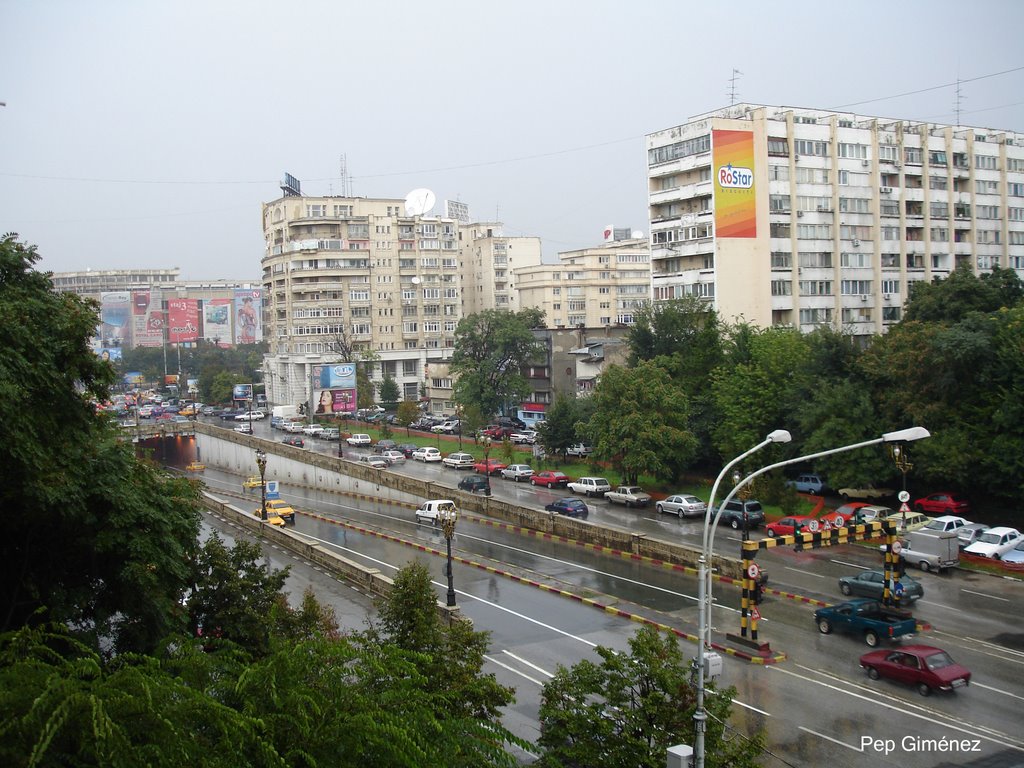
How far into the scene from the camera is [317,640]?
11.0 meters

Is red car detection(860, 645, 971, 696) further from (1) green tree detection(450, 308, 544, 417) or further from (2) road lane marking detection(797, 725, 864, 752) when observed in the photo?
(1) green tree detection(450, 308, 544, 417)

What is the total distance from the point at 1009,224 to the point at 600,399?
4000cm

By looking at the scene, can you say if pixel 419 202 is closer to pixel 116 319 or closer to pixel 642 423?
pixel 642 423

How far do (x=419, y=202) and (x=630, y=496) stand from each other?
188 ft

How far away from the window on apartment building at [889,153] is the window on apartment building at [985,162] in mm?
8078

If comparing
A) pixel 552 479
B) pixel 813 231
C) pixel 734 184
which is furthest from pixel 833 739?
pixel 813 231

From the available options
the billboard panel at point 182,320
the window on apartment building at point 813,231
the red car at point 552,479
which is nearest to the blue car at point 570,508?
the red car at point 552,479

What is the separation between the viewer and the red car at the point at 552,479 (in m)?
46.8

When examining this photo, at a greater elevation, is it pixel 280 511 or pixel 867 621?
pixel 867 621

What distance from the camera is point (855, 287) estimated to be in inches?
2298

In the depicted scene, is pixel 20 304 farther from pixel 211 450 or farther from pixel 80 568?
pixel 211 450

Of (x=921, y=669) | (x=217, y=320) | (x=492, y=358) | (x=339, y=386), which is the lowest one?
(x=921, y=669)

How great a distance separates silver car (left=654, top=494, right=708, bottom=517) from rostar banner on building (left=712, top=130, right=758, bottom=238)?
20.9 metres

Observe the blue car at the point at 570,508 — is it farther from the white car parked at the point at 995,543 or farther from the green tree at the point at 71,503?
the green tree at the point at 71,503
